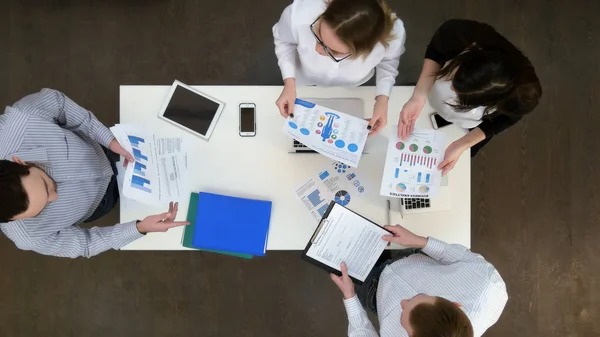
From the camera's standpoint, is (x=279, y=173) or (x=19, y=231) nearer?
(x=19, y=231)

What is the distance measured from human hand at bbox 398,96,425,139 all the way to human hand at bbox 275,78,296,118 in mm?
394

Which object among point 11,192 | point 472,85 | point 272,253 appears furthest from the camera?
point 272,253

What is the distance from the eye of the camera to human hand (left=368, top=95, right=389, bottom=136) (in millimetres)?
1528

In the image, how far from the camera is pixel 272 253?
2.40 meters

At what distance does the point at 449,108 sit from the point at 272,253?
1.32 meters

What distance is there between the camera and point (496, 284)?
1368 mm

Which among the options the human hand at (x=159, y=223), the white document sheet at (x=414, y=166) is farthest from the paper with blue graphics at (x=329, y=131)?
the human hand at (x=159, y=223)

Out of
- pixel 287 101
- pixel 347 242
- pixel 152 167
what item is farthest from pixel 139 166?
pixel 347 242

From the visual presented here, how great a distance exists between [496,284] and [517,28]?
5.71 ft

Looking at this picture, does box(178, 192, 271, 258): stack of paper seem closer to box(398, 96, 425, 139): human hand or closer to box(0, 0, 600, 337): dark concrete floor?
box(398, 96, 425, 139): human hand

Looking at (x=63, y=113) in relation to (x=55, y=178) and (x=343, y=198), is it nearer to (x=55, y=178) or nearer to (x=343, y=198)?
(x=55, y=178)

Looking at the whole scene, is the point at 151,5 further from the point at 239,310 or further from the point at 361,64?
the point at 239,310

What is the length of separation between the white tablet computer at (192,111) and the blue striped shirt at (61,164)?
238 mm

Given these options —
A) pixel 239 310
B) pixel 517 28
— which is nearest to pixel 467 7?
pixel 517 28
